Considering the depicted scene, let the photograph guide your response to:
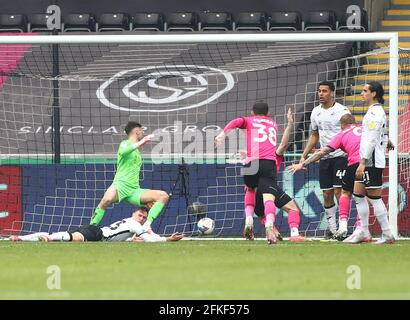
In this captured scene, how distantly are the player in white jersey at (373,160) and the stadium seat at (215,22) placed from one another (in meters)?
11.4

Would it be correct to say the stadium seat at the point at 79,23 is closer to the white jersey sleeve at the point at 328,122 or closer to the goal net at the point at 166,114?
the goal net at the point at 166,114

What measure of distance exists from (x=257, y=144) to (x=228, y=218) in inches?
144

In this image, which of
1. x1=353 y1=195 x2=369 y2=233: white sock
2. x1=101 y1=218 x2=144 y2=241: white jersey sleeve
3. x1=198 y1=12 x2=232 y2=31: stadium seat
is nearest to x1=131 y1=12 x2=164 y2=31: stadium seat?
x1=198 y1=12 x2=232 y2=31: stadium seat

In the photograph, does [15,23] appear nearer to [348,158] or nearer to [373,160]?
[348,158]

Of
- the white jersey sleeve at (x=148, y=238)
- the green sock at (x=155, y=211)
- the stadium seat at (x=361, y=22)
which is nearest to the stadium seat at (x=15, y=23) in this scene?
the stadium seat at (x=361, y=22)

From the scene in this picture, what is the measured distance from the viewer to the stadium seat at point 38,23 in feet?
86.6

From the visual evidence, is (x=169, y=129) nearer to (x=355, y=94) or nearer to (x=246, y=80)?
(x=246, y=80)

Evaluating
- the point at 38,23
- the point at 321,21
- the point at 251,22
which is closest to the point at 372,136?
the point at 321,21

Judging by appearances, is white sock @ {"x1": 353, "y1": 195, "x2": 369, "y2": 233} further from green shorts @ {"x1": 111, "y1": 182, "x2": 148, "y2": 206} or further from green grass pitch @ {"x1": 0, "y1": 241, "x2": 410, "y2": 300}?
green shorts @ {"x1": 111, "y1": 182, "x2": 148, "y2": 206}

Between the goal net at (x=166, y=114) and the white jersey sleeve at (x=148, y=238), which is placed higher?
the goal net at (x=166, y=114)

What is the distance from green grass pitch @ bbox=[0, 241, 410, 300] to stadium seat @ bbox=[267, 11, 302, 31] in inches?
457

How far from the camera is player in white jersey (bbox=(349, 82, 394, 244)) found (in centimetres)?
1503

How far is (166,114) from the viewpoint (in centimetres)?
2389
